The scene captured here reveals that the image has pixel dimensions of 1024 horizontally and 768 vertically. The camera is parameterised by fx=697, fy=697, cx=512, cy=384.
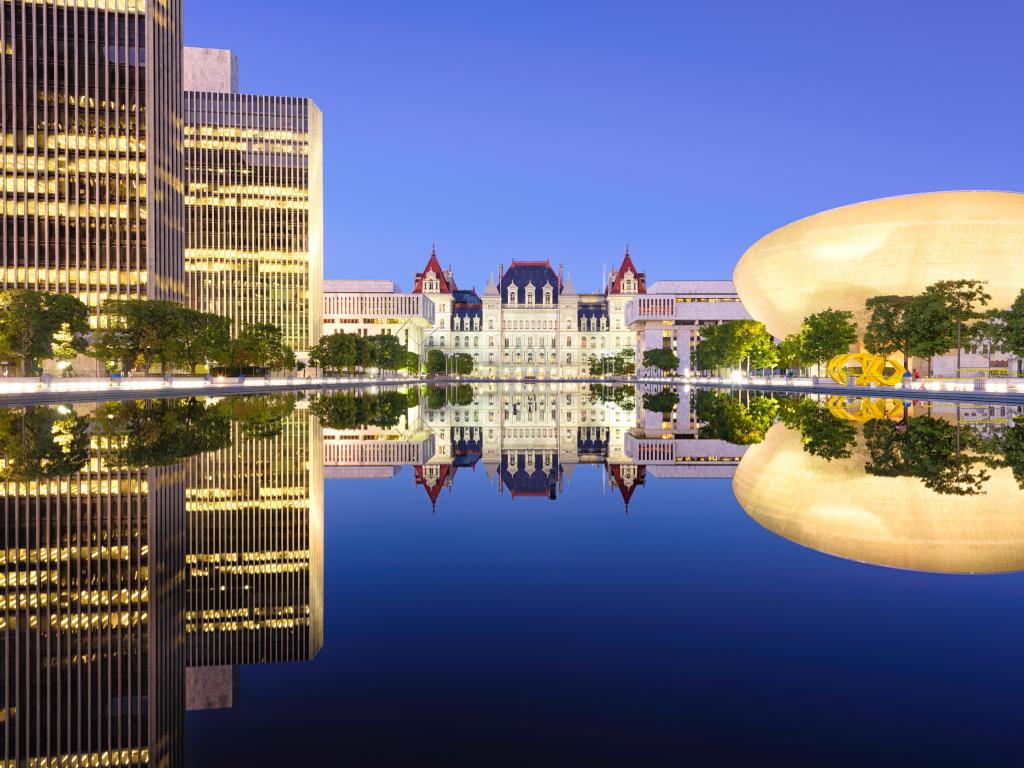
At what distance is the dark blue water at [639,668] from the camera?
444cm

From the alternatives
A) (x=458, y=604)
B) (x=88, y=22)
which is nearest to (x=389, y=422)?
(x=458, y=604)

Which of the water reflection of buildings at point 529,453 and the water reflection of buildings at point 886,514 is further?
the water reflection of buildings at point 529,453

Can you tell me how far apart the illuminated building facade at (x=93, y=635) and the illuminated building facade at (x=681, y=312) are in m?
158

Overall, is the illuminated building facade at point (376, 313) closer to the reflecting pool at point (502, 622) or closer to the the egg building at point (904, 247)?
the the egg building at point (904, 247)

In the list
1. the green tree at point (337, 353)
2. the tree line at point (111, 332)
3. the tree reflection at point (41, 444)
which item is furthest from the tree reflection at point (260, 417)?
the green tree at point (337, 353)

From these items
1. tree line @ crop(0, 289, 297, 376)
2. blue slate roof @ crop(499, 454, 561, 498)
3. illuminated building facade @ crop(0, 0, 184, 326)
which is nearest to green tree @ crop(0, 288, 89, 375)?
tree line @ crop(0, 289, 297, 376)

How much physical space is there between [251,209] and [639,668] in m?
126

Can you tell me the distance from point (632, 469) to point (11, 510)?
14016 millimetres

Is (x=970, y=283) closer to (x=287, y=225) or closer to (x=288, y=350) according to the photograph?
(x=288, y=350)

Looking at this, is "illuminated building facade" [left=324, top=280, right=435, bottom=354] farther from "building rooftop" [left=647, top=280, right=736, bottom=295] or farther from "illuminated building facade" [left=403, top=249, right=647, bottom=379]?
"building rooftop" [left=647, top=280, right=736, bottom=295]

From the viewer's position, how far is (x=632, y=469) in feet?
63.5

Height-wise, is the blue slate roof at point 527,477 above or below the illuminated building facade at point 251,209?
below

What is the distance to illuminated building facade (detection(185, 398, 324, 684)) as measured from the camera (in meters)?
6.35

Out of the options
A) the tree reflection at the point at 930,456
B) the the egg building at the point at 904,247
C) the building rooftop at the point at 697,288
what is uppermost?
the building rooftop at the point at 697,288
